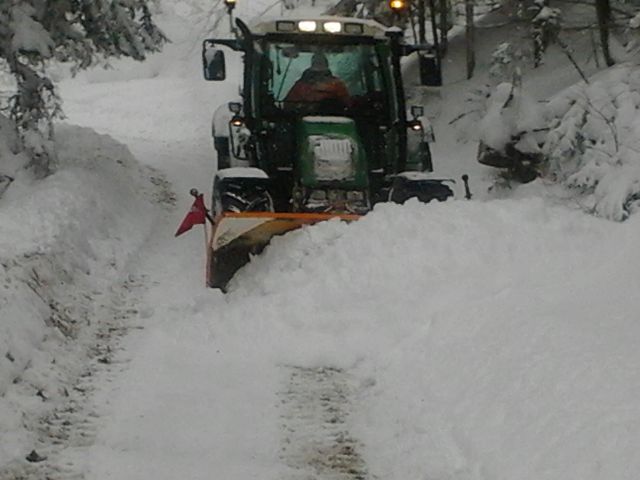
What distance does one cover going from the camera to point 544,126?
1282 centimetres

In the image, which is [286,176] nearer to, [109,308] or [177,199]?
[109,308]

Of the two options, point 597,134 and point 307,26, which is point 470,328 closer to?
point 307,26

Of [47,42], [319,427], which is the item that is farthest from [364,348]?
[47,42]

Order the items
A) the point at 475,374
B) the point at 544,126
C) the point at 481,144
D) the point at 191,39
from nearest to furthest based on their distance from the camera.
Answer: the point at 475,374 → the point at 544,126 → the point at 481,144 → the point at 191,39

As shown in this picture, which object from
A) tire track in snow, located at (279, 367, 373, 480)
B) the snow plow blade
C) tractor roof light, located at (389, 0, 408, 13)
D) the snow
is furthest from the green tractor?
tire track in snow, located at (279, 367, 373, 480)

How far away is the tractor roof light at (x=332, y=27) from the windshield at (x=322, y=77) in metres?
0.19

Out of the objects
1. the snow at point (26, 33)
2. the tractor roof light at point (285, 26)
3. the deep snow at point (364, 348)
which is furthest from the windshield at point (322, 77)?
the snow at point (26, 33)

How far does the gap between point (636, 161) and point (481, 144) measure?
506 cm

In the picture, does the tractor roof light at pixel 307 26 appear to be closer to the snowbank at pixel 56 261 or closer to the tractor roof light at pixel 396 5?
the tractor roof light at pixel 396 5

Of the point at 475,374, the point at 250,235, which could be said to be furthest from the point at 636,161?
the point at 475,374

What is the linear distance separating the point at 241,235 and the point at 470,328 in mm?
2567

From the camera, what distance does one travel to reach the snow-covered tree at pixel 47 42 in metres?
11.5

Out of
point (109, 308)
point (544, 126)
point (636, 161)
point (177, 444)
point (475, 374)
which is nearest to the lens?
point (177, 444)

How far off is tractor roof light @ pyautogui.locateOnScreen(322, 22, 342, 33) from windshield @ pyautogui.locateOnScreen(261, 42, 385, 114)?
0.19 metres
